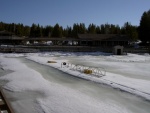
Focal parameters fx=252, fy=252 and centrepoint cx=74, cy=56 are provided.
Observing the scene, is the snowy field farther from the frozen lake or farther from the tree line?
the tree line

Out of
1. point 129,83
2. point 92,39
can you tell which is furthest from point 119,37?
point 129,83

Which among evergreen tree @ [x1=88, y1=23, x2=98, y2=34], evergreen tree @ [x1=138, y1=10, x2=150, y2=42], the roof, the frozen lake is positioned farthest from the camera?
evergreen tree @ [x1=88, y1=23, x2=98, y2=34]

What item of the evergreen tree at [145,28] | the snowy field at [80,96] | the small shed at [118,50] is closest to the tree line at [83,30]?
the evergreen tree at [145,28]

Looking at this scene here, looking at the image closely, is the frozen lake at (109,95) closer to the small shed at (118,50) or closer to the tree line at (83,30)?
the small shed at (118,50)

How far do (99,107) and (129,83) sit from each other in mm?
8546

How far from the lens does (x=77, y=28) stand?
418 ft

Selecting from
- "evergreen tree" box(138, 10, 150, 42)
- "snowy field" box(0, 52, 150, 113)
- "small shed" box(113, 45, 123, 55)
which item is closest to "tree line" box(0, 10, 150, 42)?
"evergreen tree" box(138, 10, 150, 42)

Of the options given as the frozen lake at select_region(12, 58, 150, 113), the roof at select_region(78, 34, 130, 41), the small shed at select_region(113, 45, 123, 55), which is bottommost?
the frozen lake at select_region(12, 58, 150, 113)

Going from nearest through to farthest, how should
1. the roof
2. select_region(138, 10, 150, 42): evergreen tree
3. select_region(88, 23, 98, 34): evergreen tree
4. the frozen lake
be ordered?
1. the frozen lake
2. select_region(138, 10, 150, 42): evergreen tree
3. the roof
4. select_region(88, 23, 98, 34): evergreen tree

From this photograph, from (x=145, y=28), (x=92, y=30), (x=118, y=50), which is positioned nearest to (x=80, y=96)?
(x=118, y=50)

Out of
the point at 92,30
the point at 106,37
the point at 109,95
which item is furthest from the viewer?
the point at 92,30

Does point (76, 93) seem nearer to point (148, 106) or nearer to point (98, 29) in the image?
point (148, 106)

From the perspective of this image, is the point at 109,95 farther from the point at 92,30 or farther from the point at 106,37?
the point at 92,30

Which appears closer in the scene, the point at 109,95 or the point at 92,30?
the point at 109,95
